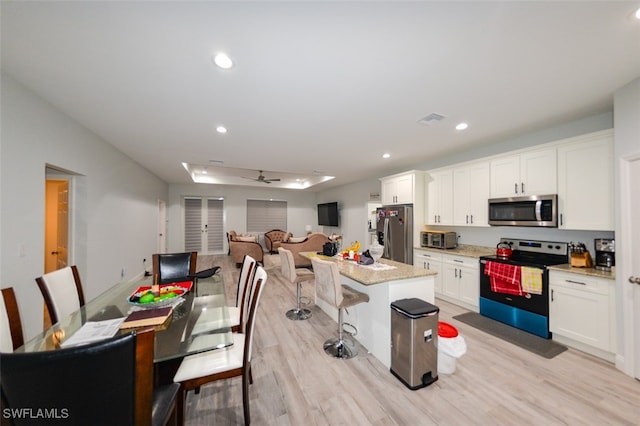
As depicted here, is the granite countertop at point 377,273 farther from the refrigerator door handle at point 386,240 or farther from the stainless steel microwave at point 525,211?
the refrigerator door handle at point 386,240

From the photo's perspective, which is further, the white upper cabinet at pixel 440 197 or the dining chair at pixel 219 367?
the white upper cabinet at pixel 440 197

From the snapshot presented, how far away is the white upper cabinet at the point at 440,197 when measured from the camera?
407cm

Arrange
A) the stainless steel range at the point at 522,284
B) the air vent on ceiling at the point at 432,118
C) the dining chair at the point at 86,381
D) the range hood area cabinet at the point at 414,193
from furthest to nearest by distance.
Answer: the range hood area cabinet at the point at 414,193 < the stainless steel range at the point at 522,284 < the air vent on ceiling at the point at 432,118 < the dining chair at the point at 86,381

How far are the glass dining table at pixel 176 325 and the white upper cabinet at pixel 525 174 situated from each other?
12.7ft

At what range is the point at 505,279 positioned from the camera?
2980mm

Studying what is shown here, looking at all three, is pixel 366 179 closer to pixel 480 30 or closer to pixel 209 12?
pixel 480 30

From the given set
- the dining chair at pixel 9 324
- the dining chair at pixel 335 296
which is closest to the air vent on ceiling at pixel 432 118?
the dining chair at pixel 335 296

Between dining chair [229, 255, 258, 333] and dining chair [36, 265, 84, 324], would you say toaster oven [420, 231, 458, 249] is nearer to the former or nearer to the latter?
dining chair [229, 255, 258, 333]

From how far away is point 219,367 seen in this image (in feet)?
4.83

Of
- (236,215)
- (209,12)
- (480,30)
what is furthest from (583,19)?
(236,215)

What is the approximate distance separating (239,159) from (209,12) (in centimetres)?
337

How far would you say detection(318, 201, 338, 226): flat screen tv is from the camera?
8.26 m

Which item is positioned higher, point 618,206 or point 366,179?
point 366,179

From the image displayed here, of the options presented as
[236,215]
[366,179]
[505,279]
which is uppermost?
[366,179]
